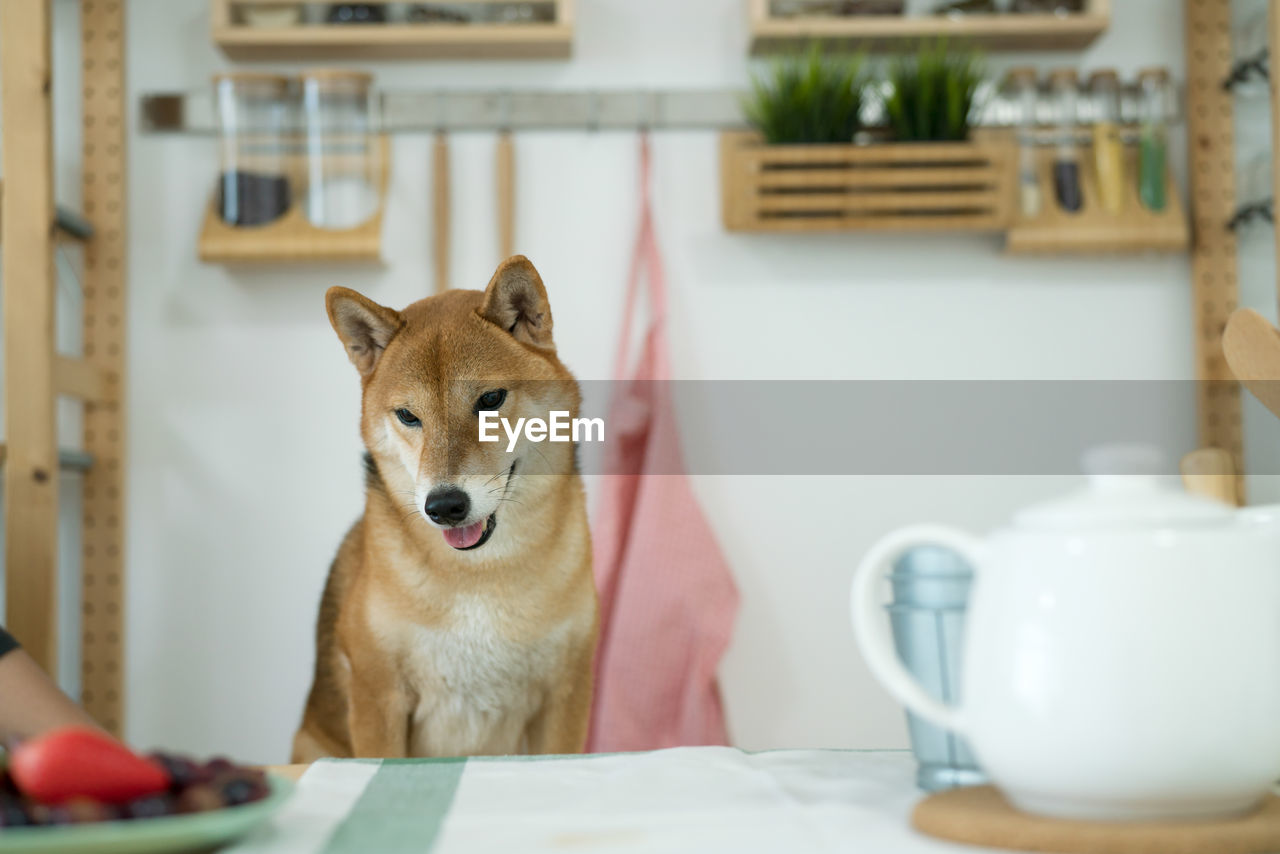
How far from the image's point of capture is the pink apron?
1704 millimetres

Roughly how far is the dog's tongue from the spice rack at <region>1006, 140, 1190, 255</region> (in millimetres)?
1196

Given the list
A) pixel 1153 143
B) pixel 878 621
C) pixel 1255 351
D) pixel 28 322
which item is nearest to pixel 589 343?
pixel 28 322

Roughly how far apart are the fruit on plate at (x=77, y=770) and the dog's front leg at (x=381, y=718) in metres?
0.54

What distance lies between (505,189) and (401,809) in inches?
56.7

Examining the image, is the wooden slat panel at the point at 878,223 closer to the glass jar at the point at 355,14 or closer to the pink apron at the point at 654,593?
the pink apron at the point at 654,593

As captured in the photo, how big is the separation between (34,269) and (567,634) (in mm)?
957

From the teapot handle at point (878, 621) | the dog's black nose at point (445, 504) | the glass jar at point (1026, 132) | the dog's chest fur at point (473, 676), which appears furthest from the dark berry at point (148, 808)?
the glass jar at point (1026, 132)

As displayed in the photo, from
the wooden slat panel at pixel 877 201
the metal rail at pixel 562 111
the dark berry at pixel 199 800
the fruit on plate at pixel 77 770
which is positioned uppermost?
the metal rail at pixel 562 111

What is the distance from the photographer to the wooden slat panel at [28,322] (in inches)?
59.2

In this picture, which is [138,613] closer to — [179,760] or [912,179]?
[912,179]

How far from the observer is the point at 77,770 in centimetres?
41

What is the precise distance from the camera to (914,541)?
464 mm

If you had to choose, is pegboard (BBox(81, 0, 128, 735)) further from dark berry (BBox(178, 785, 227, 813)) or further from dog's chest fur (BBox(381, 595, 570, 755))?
dark berry (BBox(178, 785, 227, 813))

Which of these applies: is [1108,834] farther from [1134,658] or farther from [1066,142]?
[1066,142]
